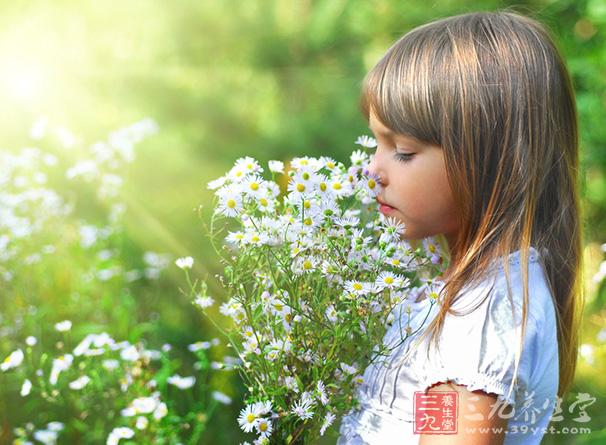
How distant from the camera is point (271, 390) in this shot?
102cm

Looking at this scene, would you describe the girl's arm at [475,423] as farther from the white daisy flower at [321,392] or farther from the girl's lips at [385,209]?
the girl's lips at [385,209]

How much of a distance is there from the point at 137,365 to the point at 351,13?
9.49 ft

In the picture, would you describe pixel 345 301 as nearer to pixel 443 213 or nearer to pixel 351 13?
pixel 443 213

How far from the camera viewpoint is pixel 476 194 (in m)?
1.17

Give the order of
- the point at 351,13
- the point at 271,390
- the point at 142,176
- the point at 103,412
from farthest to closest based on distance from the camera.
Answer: the point at 351,13, the point at 142,176, the point at 103,412, the point at 271,390

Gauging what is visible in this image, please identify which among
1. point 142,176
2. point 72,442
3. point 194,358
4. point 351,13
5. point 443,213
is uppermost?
point 351,13

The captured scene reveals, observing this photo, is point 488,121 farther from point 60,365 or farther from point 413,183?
point 60,365

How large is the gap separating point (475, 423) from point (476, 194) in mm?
348

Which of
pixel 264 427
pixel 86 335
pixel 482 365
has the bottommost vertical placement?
pixel 264 427

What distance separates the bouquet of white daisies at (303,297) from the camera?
1.02 m

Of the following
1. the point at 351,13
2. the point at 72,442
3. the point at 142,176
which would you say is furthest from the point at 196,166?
the point at 72,442

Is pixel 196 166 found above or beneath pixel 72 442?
above

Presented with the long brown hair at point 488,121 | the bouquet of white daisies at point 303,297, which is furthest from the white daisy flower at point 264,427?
the long brown hair at point 488,121

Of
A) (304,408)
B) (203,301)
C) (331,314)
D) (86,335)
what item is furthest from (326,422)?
(86,335)
